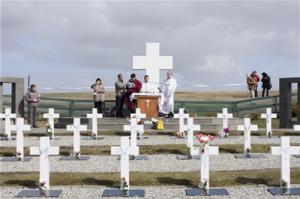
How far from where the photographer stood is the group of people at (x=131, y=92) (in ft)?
74.0

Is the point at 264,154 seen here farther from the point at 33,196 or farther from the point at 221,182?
the point at 33,196

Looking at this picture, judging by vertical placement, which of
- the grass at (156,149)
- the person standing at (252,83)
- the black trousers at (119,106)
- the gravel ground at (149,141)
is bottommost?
the grass at (156,149)

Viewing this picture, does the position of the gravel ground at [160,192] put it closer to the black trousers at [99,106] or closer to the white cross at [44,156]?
the white cross at [44,156]

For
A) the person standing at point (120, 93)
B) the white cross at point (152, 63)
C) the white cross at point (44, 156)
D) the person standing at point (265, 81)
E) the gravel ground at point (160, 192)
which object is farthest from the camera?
the person standing at point (265, 81)

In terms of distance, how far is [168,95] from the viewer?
2291 centimetres

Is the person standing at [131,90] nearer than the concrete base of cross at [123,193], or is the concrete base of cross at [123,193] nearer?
the concrete base of cross at [123,193]

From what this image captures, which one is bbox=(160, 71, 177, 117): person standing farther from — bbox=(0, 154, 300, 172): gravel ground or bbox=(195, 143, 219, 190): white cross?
bbox=(195, 143, 219, 190): white cross

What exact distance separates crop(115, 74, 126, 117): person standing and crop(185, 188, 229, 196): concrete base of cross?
12598 mm

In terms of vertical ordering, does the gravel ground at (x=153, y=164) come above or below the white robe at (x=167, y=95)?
below

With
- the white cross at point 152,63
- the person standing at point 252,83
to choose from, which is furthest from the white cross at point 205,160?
the person standing at point 252,83

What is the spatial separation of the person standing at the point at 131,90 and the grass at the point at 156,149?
23.6 feet

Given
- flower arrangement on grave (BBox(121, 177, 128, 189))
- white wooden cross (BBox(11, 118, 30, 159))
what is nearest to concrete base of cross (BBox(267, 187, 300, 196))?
flower arrangement on grave (BBox(121, 177, 128, 189))

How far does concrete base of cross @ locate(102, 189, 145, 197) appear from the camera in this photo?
32.3 ft

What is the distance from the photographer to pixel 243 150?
48.5 ft
